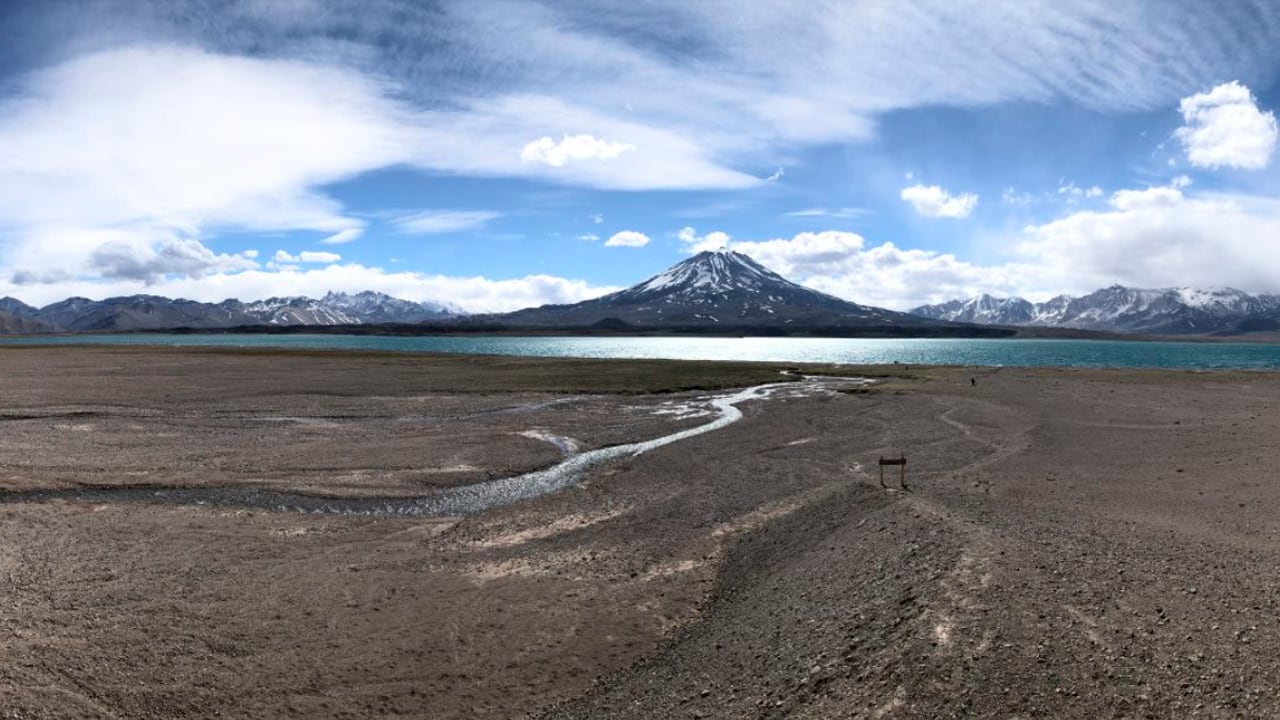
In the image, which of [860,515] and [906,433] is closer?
[860,515]

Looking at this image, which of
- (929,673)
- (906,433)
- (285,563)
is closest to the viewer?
(929,673)

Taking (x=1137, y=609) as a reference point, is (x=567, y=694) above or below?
below

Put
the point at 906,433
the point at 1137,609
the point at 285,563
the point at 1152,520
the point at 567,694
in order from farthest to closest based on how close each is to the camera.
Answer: the point at 906,433
the point at 1152,520
the point at 285,563
the point at 1137,609
the point at 567,694

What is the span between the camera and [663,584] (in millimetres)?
15586

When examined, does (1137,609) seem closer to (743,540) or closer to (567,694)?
(743,540)

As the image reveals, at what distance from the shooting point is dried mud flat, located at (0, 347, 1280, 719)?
10.6 metres

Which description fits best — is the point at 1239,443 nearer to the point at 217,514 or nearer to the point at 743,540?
the point at 743,540

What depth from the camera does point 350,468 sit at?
27.3 meters

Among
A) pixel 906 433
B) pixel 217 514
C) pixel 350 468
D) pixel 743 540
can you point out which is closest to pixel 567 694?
pixel 743 540

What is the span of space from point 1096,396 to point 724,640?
55072 mm

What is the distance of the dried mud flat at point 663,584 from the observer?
1065 cm

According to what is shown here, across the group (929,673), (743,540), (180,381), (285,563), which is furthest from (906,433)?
(180,381)

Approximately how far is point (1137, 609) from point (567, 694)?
410 inches

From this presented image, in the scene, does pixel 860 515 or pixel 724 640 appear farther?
pixel 860 515
